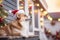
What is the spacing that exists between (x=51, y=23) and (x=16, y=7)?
499cm

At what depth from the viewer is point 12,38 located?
197 centimetres

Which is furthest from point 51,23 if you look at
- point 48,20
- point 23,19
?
point 23,19

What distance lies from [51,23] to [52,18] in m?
0.35

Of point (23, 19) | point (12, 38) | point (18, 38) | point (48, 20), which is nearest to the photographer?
point (12, 38)

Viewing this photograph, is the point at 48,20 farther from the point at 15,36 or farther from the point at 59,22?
the point at 15,36

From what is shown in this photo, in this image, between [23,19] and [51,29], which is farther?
[51,29]

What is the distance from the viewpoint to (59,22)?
810 cm

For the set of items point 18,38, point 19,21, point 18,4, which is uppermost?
point 18,4

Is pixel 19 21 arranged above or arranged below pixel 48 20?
above

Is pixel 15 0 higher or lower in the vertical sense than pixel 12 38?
higher

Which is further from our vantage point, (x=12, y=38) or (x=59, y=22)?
(x=59, y=22)

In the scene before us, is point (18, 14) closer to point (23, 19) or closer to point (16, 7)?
point (23, 19)

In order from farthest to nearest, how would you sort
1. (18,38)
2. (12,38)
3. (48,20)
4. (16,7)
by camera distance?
(48,20) < (16,7) < (18,38) < (12,38)

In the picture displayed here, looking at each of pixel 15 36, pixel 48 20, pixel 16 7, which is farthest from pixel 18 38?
pixel 48 20
